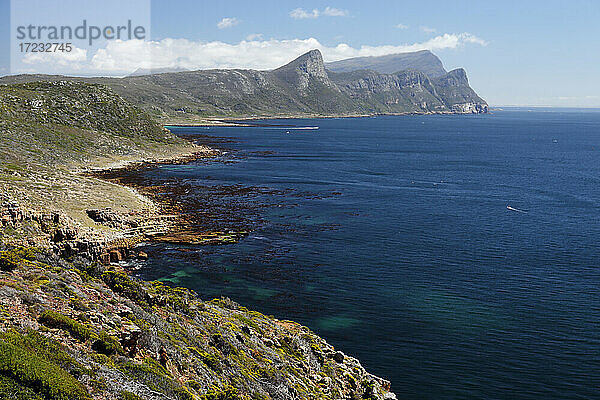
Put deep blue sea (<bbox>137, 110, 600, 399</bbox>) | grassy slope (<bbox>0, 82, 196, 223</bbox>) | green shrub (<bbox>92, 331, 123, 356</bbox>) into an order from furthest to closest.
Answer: grassy slope (<bbox>0, 82, 196, 223</bbox>) → deep blue sea (<bbox>137, 110, 600, 399</bbox>) → green shrub (<bbox>92, 331, 123, 356</bbox>)

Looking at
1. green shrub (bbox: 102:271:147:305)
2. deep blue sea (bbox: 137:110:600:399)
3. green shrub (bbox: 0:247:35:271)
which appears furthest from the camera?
deep blue sea (bbox: 137:110:600:399)

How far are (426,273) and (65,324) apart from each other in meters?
48.9

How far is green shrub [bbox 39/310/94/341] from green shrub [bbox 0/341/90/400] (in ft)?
14.7

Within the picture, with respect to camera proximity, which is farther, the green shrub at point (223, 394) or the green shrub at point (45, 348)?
the green shrub at point (223, 394)

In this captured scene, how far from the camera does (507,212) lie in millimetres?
97812

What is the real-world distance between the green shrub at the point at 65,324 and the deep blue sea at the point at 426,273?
25.4 metres

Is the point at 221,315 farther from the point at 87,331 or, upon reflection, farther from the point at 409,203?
the point at 409,203

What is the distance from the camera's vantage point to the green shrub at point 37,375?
18.9 meters

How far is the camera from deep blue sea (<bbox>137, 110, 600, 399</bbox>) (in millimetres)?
43469

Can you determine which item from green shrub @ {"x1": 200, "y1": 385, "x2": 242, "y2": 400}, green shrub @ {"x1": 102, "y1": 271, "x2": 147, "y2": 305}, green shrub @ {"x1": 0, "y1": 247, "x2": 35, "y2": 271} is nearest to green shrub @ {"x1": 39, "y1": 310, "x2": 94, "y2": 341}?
green shrub @ {"x1": 200, "y1": 385, "x2": 242, "y2": 400}

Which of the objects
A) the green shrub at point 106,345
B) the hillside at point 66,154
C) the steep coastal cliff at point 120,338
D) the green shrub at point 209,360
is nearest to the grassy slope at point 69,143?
the hillside at point 66,154

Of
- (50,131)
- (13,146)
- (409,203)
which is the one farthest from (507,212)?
(50,131)

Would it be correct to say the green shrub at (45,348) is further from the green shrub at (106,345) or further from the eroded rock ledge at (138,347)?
the green shrub at (106,345)

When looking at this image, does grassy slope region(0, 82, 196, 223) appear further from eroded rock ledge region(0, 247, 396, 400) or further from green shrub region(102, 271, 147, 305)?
eroded rock ledge region(0, 247, 396, 400)
